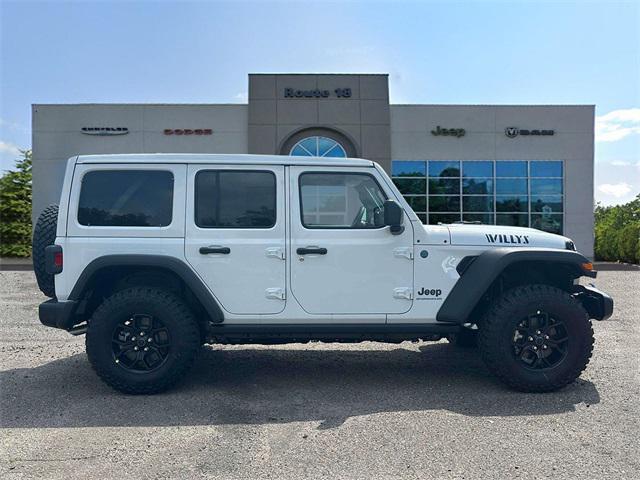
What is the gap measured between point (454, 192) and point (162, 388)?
17978mm

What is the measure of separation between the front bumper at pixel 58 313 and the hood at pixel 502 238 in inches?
134

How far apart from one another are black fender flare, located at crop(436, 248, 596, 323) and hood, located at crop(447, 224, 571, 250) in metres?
0.12

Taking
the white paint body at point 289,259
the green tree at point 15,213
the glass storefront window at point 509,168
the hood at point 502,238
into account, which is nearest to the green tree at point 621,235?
the glass storefront window at point 509,168

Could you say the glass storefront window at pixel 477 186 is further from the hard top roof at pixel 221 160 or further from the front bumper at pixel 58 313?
the front bumper at pixel 58 313

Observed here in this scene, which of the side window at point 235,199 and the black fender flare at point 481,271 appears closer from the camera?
the black fender flare at point 481,271

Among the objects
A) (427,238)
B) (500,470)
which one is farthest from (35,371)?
(500,470)

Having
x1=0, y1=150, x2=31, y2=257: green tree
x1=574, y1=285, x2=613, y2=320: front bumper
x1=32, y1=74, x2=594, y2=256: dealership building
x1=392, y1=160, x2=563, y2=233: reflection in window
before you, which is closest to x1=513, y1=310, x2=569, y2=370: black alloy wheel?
x1=574, y1=285, x2=613, y2=320: front bumper

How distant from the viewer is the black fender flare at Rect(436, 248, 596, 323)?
4.31 m

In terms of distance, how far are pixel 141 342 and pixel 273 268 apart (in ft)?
4.36

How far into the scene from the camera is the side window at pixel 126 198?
174 inches

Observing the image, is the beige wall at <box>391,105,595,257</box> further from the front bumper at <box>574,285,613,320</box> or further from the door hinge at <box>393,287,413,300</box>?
the door hinge at <box>393,287,413,300</box>

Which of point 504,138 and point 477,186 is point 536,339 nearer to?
point 477,186

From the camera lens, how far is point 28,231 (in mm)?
21500

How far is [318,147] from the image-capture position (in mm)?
20375
